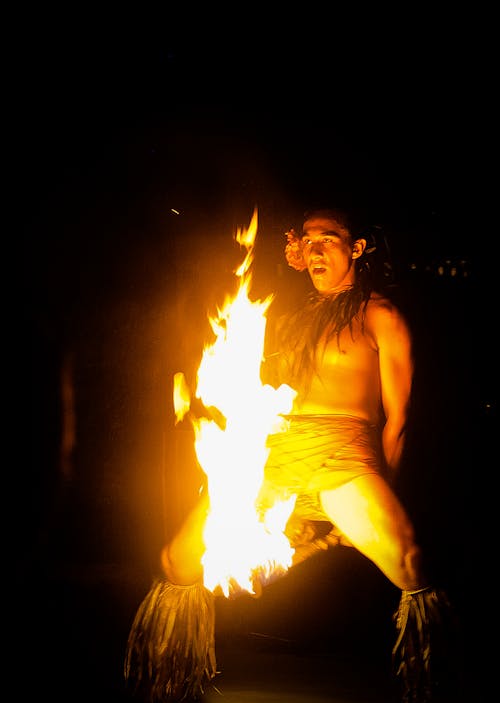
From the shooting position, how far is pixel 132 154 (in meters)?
4.63

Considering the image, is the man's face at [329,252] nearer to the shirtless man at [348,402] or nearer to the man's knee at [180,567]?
the shirtless man at [348,402]

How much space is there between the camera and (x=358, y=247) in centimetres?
377

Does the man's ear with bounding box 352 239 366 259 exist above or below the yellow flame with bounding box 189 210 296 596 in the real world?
above

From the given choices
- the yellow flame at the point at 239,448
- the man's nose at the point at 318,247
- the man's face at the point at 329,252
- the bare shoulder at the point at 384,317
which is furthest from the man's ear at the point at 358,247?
the yellow flame at the point at 239,448

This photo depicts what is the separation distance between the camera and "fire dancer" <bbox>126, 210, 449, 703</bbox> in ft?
10.6

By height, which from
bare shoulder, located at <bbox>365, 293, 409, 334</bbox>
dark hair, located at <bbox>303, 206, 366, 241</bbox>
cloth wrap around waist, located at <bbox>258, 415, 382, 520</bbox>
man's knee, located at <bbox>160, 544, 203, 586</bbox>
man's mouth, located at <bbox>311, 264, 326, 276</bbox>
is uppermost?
dark hair, located at <bbox>303, 206, 366, 241</bbox>

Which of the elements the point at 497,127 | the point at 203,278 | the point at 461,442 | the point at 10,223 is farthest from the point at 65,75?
the point at 461,442

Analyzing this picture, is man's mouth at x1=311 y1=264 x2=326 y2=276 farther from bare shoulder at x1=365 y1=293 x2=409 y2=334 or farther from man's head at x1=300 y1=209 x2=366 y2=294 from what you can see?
bare shoulder at x1=365 y1=293 x2=409 y2=334

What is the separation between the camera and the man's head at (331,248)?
3.73 meters

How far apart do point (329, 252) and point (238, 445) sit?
1019mm

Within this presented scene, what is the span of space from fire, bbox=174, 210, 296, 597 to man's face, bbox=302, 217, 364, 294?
374 millimetres

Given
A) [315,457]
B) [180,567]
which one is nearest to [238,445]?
[315,457]

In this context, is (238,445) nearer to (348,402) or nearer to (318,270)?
(348,402)

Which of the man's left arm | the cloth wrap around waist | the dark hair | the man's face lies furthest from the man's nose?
the cloth wrap around waist
